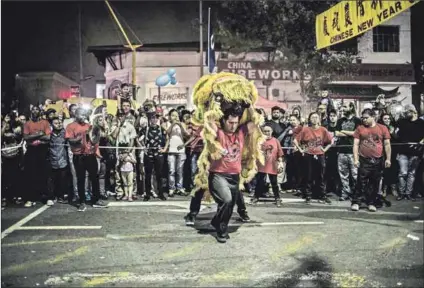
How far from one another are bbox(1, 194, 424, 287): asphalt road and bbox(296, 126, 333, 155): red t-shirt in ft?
2.34

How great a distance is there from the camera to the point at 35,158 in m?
4.94

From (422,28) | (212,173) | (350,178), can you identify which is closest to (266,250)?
(212,173)

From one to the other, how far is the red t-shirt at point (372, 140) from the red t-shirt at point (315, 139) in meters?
0.42

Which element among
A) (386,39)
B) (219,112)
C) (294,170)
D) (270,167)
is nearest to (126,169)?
(270,167)

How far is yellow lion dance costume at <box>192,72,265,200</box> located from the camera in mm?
3523

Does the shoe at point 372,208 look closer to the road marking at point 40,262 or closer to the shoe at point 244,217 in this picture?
the shoe at point 244,217

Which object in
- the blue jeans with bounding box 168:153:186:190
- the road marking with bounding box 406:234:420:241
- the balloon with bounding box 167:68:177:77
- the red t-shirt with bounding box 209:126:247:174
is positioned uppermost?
the balloon with bounding box 167:68:177:77

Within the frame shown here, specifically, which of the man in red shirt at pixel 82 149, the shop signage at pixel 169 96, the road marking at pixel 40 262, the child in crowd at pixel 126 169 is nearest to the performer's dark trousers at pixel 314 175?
the shop signage at pixel 169 96

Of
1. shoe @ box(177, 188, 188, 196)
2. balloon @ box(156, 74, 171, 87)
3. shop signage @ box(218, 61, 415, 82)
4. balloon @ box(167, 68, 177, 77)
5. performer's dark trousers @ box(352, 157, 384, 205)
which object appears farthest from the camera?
balloon @ box(167, 68, 177, 77)

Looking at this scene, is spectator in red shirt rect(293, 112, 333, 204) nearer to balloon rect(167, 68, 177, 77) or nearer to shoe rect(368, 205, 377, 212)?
shoe rect(368, 205, 377, 212)

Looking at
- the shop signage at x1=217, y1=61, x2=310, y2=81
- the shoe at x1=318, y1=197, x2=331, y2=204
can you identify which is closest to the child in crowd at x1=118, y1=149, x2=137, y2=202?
the shoe at x1=318, y1=197, x2=331, y2=204

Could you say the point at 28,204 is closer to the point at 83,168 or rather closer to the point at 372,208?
the point at 83,168

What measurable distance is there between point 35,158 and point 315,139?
317 cm

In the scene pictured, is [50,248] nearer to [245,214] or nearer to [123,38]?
[245,214]
